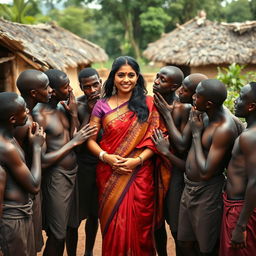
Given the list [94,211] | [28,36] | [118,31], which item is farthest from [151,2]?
[94,211]

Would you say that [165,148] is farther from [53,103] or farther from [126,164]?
[53,103]

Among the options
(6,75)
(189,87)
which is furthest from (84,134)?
(6,75)

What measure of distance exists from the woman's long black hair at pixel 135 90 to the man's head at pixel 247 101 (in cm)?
87

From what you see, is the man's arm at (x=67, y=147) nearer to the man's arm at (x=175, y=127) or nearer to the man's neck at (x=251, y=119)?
the man's arm at (x=175, y=127)

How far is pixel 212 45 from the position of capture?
564 inches

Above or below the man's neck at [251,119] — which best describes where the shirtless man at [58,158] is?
below

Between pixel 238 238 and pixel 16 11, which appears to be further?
pixel 16 11

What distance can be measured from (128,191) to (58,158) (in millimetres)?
676

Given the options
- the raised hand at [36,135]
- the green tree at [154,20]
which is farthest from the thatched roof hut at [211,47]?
the raised hand at [36,135]

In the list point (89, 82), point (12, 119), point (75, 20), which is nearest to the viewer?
point (12, 119)

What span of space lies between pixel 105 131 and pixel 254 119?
4.19ft

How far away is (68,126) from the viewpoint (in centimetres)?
338

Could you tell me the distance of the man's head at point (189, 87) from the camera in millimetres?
3148

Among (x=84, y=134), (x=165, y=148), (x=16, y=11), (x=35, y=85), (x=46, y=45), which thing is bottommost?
(x=165, y=148)
